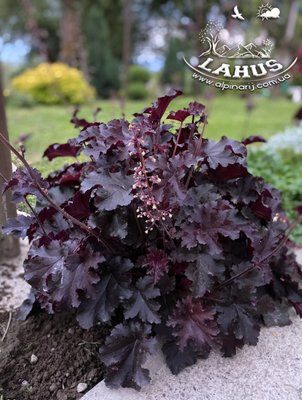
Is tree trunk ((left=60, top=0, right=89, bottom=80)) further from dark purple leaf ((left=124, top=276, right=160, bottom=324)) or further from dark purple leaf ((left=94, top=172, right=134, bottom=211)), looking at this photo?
dark purple leaf ((left=124, top=276, right=160, bottom=324))

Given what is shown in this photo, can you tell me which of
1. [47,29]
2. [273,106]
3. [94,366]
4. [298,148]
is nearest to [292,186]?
[298,148]

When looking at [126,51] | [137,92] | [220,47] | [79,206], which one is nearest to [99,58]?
[137,92]

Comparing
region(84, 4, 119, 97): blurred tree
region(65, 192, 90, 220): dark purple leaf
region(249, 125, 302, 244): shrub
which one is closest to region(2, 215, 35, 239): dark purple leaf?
region(65, 192, 90, 220): dark purple leaf

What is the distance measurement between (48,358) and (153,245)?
0.62m

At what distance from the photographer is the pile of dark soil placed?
5.41ft

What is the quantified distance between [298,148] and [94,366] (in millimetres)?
3556

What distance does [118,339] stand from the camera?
160 cm

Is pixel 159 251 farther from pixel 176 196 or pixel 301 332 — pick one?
pixel 301 332

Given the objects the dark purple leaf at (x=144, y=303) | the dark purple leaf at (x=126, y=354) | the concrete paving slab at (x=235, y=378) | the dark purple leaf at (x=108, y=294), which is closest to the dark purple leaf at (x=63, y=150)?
the dark purple leaf at (x=108, y=294)

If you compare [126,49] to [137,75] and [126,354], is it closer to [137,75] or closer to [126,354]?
[126,354]

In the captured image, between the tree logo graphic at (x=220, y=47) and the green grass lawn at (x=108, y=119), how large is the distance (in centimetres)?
34

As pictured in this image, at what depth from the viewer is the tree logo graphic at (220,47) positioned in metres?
2.20

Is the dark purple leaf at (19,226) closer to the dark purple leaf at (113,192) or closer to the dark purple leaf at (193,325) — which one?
the dark purple leaf at (113,192)

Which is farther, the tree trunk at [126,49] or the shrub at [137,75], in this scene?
the shrub at [137,75]
